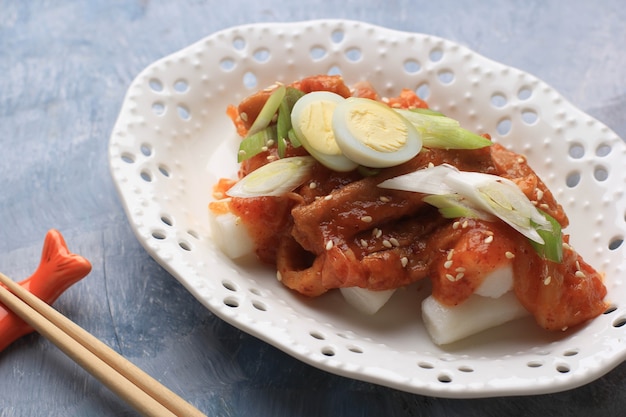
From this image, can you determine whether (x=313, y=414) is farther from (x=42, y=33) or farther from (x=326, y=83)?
(x=42, y=33)

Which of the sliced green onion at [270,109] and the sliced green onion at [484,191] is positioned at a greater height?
the sliced green onion at [270,109]

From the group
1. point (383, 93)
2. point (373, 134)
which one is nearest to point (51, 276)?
point (373, 134)

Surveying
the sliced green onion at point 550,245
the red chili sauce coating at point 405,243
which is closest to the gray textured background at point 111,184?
the red chili sauce coating at point 405,243

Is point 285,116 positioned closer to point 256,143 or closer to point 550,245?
point 256,143

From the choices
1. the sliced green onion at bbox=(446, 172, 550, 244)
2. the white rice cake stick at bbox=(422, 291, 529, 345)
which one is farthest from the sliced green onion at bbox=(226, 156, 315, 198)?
the white rice cake stick at bbox=(422, 291, 529, 345)

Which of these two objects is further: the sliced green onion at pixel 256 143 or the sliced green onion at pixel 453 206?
the sliced green onion at pixel 256 143

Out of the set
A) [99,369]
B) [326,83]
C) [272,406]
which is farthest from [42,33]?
[272,406]

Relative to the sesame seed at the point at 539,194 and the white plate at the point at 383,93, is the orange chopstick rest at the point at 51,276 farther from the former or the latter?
the sesame seed at the point at 539,194

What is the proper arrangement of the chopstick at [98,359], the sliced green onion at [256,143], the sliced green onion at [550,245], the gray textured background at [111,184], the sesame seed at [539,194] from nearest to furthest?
the chopstick at [98,359] < the sliced green onion at [550,245] < the gray textured background at [111,184] < the sesame seed at [539,194] < the sliced green onion at [256,143]
